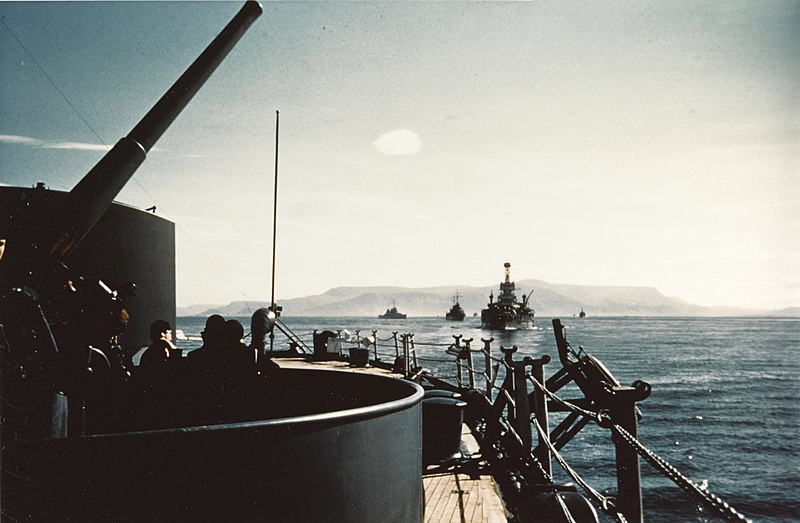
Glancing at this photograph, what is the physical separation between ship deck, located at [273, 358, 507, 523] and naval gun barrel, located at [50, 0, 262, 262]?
13.7ft

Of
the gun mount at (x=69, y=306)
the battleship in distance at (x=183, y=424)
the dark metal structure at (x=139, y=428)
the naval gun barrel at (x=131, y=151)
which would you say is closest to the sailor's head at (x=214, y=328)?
the battleship in distance at (x=183, y=424)

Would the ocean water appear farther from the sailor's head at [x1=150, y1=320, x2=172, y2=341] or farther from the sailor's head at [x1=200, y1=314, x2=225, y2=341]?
the sailor's head at [x1=200, y1=314, x2=225, y2=341]

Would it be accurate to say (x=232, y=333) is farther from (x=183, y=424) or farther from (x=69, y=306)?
(x=69, y=306)

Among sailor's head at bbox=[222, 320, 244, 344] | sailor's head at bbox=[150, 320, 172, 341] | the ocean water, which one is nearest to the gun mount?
sailor's head at bbox=[150, 320, 172, 341]

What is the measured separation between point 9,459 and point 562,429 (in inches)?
331

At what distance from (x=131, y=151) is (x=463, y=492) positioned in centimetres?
508

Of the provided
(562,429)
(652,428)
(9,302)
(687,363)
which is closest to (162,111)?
(9,302)

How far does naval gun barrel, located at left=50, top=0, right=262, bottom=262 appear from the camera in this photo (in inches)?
206

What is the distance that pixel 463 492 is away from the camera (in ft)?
20.7


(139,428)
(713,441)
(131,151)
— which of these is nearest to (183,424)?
(139,428)

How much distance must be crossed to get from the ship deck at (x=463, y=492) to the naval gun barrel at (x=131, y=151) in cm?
417

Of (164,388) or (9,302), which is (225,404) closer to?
(164,388)

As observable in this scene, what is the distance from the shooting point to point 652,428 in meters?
29.9

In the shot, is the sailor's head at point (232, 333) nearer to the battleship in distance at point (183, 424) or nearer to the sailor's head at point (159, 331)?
the battleship in distance at point (183, 424)
